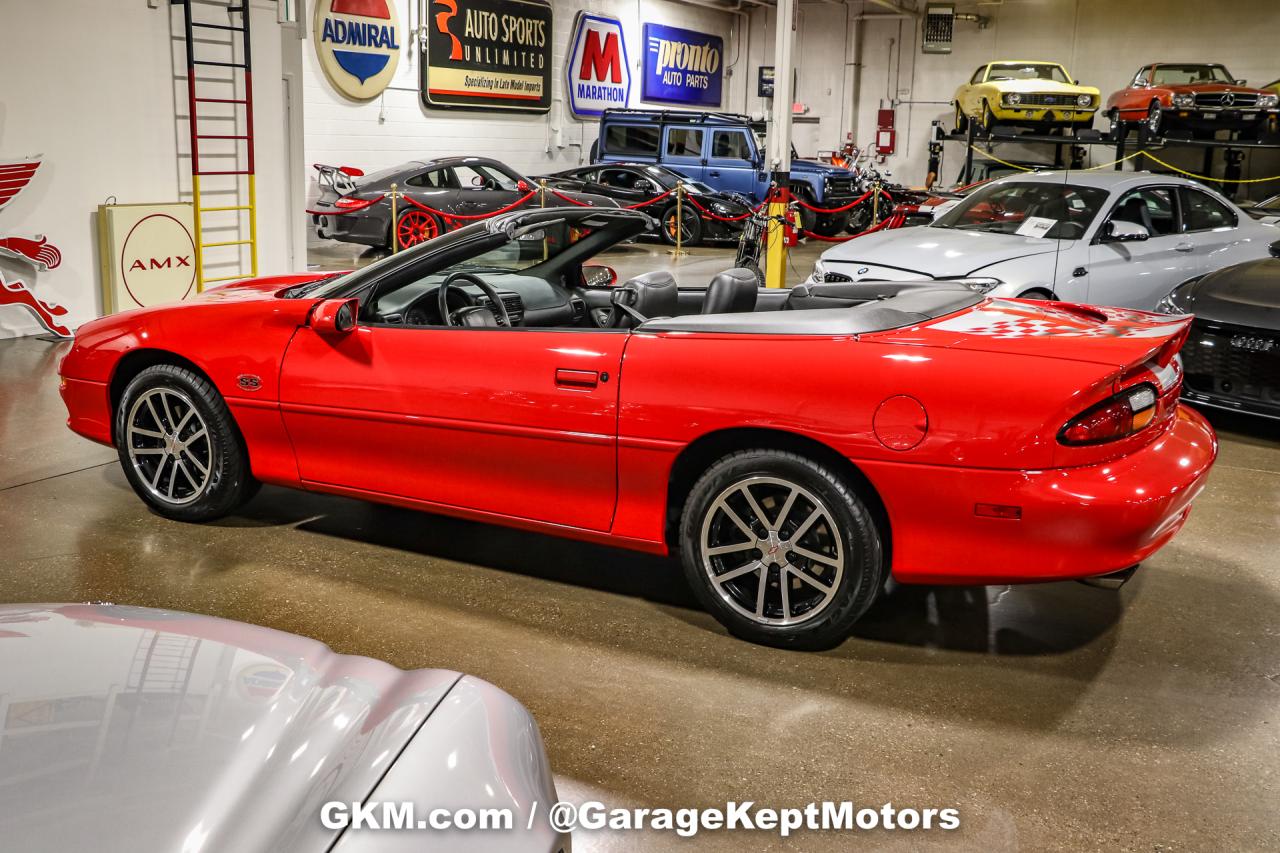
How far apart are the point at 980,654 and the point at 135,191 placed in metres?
8.37

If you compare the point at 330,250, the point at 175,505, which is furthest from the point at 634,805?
the point at 330,250

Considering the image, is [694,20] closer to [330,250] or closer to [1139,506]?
[330,250]

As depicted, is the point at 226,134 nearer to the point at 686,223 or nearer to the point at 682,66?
the point at 686,223

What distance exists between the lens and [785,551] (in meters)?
3.32

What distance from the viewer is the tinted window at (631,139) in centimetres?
1742

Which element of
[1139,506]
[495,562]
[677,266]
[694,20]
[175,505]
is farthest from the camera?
[694,20]

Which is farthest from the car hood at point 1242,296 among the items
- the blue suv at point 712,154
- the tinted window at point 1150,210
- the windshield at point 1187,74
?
the windshield at point 1187,74

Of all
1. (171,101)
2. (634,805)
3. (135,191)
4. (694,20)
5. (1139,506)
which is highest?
(694,20)

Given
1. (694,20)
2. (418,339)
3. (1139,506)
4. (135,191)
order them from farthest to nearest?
(694,20) < (135,191) < (418,339) < (1139,506)

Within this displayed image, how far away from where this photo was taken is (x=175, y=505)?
438 centimetres

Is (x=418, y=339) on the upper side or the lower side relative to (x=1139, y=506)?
Result: upper

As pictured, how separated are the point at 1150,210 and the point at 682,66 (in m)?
18.6
